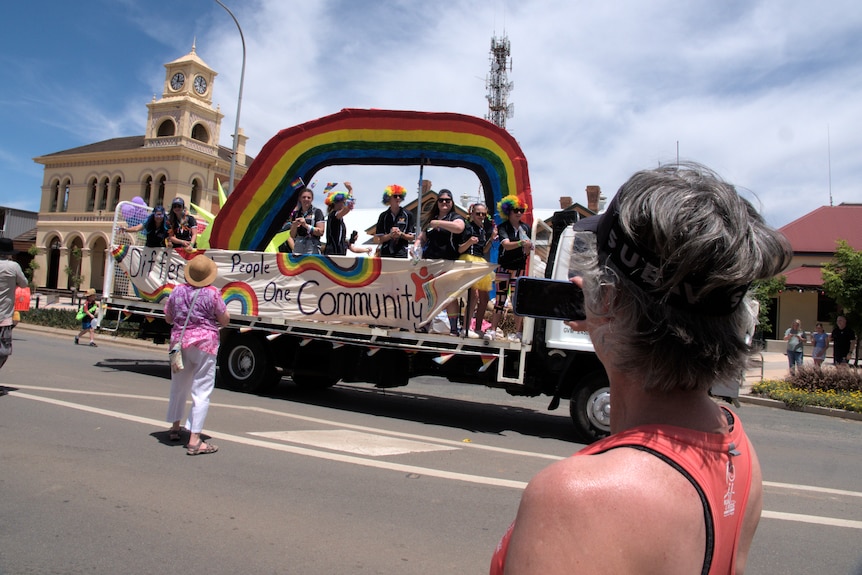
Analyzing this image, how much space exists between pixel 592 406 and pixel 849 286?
63.6 feet

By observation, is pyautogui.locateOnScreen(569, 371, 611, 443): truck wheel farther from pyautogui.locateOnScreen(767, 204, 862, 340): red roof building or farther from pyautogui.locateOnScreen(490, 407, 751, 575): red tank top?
pyautogui.locateOnScreen(767, 204, 862, 340): red roof building

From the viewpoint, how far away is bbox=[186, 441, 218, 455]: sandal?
5.79 m

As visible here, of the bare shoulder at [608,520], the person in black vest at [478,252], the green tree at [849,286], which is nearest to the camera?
the bare shoulder at [608,520]

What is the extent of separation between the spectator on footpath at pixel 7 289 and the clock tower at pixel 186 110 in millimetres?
35717

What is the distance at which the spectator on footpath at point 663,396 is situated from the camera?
A: 3.26 feet

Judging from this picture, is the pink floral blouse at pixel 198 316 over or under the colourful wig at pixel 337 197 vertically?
under

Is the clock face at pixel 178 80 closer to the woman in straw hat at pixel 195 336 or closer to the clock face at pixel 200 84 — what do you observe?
the clock face at pixel 200 84

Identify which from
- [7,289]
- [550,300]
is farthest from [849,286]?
[550,300]

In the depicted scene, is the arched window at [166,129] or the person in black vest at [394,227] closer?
the person in black vest at [394,227]

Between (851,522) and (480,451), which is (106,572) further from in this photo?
(851,522)

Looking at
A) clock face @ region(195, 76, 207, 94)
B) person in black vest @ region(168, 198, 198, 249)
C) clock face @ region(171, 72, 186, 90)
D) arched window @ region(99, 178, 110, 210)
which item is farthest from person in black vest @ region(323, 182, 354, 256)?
arched window @ region(99, 178, 110, 210)

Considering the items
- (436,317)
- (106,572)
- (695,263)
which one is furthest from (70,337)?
(695,263)

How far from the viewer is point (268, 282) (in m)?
9.80

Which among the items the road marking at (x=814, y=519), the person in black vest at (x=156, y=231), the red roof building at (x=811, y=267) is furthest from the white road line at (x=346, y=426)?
the red roof building at (x=811, y=267)
